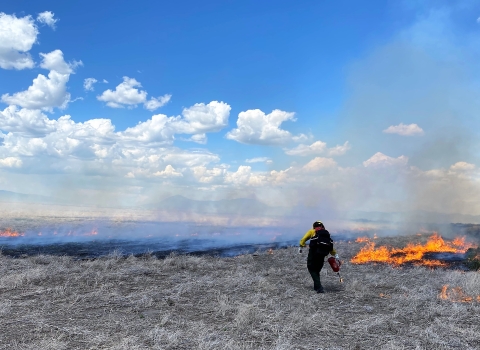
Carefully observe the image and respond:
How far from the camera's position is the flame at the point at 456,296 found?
990 centimetres

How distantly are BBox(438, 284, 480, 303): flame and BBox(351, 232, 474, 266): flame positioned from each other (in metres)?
6.55

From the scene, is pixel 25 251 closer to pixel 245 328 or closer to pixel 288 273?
pixel 288 273

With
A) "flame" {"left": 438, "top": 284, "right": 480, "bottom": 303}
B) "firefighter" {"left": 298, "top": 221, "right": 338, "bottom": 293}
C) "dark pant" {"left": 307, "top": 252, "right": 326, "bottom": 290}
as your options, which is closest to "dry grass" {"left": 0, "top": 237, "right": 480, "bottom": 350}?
"flame" {"left": 438, "top": 284, "right": 480, "bottom": 303}

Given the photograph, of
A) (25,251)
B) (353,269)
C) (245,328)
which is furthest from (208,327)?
(25,251)

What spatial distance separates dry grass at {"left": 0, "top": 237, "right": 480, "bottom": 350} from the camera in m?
6.68

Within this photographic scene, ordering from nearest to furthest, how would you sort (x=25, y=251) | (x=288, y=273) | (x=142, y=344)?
(x=142, y=344) < (x=288, y=273) < (x=25, y=251)

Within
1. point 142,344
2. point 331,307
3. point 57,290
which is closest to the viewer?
point 142,344

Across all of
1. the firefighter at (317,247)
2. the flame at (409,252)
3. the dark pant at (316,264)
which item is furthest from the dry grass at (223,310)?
the flame at (409,252)

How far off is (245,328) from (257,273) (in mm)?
6037

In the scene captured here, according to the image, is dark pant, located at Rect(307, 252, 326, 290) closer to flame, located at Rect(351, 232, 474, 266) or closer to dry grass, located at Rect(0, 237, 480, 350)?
dry grass, located at Rect(0, 237, 480, 350)

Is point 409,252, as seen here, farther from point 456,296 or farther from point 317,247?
point 317,247

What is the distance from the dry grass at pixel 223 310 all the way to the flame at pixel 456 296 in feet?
0.75

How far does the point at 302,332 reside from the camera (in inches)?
283

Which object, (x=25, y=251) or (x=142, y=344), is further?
(x=25, y=251)
